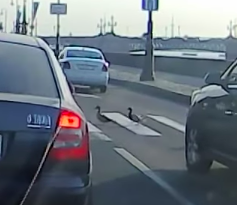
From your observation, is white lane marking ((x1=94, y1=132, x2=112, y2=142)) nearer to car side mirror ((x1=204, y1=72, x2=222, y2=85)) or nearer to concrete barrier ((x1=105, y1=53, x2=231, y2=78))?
car side mirror ((x1=204, y1=72, x2=222, y2=85))

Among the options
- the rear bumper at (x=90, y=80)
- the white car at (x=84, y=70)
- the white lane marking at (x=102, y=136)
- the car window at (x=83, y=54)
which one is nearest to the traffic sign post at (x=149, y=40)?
the car window at (x=83, y=54)

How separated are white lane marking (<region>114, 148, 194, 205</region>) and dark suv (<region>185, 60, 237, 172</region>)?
574 millimetres

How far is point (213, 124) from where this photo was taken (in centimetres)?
936

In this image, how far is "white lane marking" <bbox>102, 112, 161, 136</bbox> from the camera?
1499cm

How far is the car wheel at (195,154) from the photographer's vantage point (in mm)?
9859

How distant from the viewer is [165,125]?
16641mm

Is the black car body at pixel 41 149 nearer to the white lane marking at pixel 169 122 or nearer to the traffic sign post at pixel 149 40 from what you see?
the white lane marking at pixel 169 122

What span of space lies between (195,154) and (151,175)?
618mm

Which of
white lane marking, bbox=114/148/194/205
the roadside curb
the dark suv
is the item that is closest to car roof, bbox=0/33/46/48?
white lane marking, bbox=114/148/194/205

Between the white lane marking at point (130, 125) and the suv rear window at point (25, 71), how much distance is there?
343 inches

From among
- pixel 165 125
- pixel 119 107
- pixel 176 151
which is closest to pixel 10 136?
pixel 176 151

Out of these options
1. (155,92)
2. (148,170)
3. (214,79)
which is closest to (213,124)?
(214,79)

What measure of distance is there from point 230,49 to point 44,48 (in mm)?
88459

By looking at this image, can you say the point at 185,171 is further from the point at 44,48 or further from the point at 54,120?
the point at 54,120
